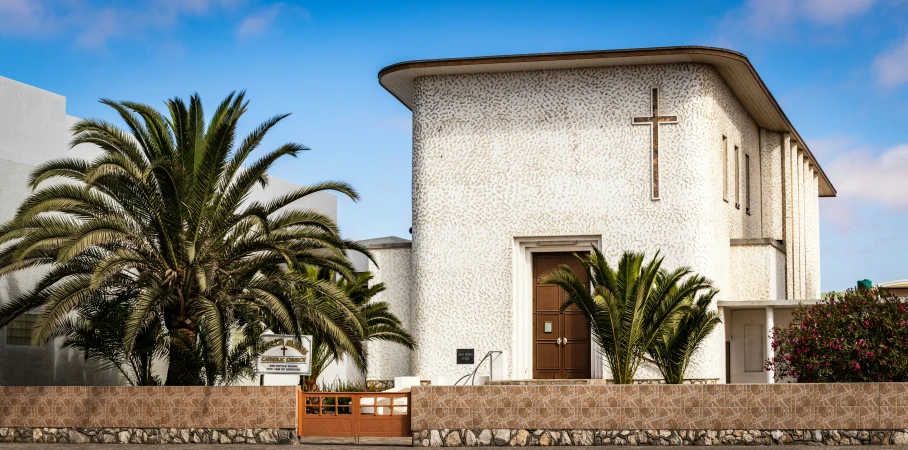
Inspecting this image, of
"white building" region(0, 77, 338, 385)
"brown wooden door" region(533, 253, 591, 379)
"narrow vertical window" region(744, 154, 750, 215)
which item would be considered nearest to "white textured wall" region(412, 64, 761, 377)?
"brown wooden door" region(533, 253, 591, 379)

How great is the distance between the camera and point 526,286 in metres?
22.3

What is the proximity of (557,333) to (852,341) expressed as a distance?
6548 mm

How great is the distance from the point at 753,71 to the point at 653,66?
2113mm

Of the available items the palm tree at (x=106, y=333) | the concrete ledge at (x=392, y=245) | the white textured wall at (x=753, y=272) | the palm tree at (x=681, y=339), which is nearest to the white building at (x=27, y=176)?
the palm tree at (x=106, y=333)

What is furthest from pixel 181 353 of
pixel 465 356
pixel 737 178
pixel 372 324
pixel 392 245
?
pixel 737 178

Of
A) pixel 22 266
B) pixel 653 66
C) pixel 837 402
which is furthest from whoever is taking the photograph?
pixel 653 66

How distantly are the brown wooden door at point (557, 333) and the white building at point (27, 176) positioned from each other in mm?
8604

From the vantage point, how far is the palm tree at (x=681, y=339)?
59.8ft

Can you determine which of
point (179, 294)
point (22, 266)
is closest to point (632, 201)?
point (179, 294)

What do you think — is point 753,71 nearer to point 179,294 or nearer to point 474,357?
point 474,357

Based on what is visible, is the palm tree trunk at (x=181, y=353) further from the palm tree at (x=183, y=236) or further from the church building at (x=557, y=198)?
the church building at (x=557, y=198)

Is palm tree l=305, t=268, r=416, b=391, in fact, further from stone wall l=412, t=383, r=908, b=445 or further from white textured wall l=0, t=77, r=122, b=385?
stone wall l=412, t=383, r=908, b=445

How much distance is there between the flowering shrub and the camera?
1658 centimetres

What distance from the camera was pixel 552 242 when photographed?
22172 mm
